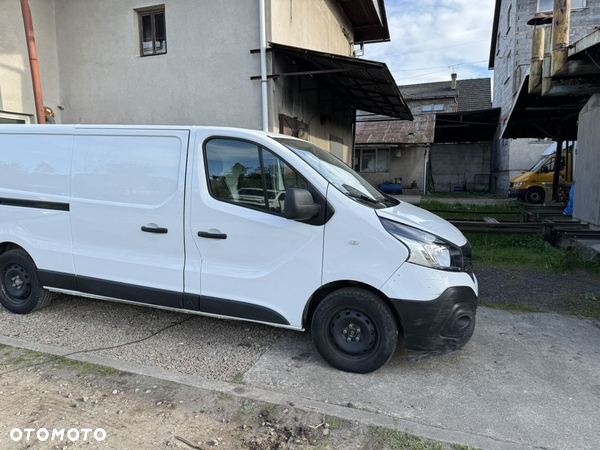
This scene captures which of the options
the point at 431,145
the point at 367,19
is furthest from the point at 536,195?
the point at 431,145

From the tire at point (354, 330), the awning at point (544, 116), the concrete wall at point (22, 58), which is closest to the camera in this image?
the tire at point (354, 330)

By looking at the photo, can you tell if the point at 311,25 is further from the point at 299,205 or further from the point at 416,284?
the point at 416,284

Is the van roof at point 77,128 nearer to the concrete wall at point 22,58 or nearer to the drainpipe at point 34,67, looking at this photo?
the drainpipe at point 34,67

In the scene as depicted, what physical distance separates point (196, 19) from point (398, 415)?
344 inches

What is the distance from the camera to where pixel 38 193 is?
429 centimetres

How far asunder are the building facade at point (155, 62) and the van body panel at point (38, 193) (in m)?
4.80

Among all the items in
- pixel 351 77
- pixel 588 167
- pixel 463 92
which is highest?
pixel 463 92

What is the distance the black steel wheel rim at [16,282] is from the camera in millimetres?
4590

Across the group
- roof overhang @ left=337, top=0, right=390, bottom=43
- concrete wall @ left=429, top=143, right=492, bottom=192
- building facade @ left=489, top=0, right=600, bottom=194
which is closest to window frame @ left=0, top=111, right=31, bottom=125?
roof overhang @ left=337, top=0, right=390, bottom=43

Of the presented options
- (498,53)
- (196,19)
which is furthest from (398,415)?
(498,53)

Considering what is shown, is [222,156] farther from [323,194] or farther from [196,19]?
[196,19]

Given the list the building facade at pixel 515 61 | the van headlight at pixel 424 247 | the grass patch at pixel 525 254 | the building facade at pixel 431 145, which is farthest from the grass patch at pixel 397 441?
the building facade at pixel 515 61

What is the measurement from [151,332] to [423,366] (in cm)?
273

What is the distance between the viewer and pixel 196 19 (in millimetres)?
8727
